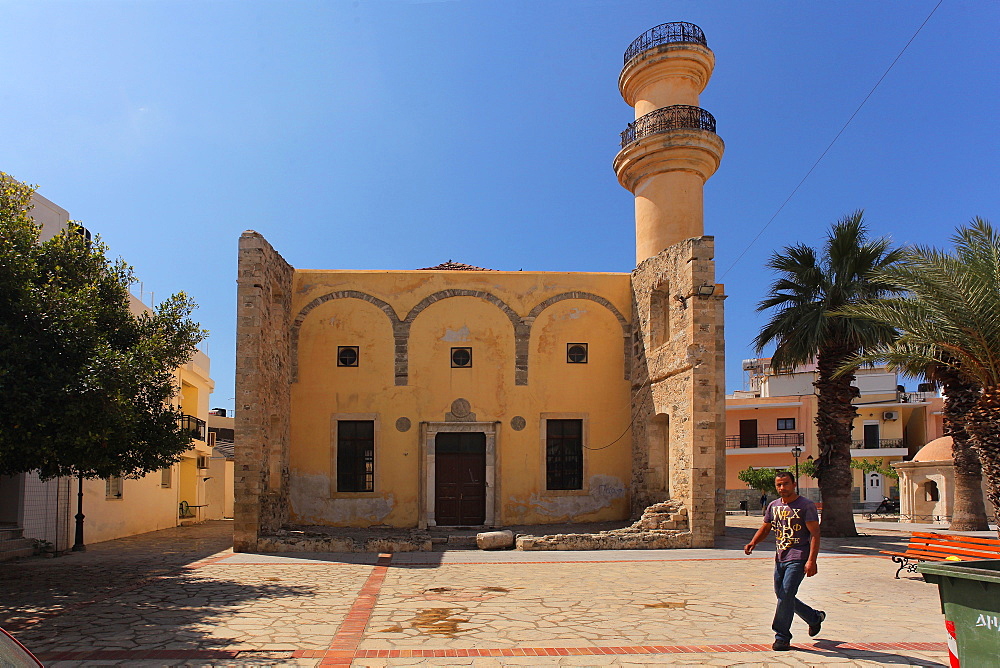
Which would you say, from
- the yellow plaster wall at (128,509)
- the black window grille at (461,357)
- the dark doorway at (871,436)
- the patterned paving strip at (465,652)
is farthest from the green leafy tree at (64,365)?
the dark doorway at (871,436)

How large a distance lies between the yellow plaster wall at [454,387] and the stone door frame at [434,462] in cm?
14

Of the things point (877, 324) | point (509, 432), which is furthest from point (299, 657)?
point (877, 324)

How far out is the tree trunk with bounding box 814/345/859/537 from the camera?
16875 mm

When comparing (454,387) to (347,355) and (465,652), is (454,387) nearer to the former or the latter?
(347,355)

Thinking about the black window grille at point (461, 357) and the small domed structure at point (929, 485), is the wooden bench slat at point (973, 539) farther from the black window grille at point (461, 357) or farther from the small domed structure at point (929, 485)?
the small domed structure at point (929, 485)

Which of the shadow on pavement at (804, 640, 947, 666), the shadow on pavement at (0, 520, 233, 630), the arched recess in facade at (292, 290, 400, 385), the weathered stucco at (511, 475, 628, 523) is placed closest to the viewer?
the shadow on pavement at (804, 640, 947, 666)

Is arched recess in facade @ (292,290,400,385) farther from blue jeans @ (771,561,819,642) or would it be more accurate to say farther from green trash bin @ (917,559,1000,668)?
green trash bin @ (917,559,1000,668)

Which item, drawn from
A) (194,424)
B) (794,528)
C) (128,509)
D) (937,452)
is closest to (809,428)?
(937,452)

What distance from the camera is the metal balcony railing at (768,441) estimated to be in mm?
40094

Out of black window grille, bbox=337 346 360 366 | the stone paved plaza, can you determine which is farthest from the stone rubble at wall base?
black window grille, bbox=337 346 360 366

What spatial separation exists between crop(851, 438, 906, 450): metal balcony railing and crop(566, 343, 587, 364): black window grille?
2884 cm

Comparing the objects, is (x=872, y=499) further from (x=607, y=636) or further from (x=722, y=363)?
(x=607, y=636)

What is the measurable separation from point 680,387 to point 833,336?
4.21 metres

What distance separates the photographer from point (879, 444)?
40.9 metres
